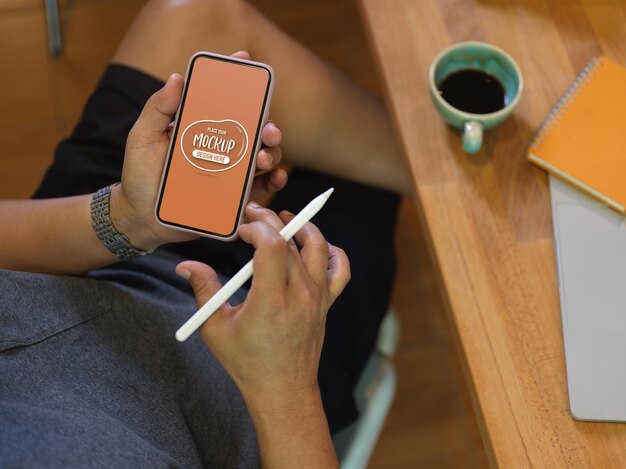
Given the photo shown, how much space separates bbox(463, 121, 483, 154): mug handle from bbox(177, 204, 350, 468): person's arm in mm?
187

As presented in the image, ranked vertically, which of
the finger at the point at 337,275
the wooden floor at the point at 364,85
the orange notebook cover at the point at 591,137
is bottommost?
the wooden floor at the point at 364,85

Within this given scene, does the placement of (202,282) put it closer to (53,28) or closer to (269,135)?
(269,135)

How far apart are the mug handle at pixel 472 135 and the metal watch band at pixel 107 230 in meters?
0.37

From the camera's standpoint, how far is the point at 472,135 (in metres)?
0.67

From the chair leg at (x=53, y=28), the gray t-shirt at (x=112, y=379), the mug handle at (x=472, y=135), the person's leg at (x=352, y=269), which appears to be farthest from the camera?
the chair leg at (x=53, y=28)

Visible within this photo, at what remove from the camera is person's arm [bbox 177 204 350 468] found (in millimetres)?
562

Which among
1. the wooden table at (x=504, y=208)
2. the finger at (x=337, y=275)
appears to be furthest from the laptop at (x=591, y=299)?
the finger at (x=337, y=275)

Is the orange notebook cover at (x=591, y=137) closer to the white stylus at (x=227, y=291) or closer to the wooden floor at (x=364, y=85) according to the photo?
the white stylus at (x=227, y=291)

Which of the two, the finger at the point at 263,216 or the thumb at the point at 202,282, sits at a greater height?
the finger at the point at 263,216

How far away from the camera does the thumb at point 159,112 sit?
60cm

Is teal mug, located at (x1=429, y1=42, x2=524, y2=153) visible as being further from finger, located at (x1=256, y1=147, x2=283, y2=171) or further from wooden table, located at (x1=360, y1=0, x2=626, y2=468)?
finger, located at (x1=256, y1=147, x2=283, y2=171)

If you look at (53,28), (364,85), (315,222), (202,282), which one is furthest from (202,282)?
(53,28)

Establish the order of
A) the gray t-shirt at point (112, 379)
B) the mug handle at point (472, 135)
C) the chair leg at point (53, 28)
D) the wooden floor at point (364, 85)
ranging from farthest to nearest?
the chair leg at point (53, 28), the wooden floor at point (364, 85), the mug handle at point (472, 135), the gray t-shirt at point (112, 379)

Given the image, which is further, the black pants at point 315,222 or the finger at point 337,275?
the black pants at point 315,222
